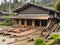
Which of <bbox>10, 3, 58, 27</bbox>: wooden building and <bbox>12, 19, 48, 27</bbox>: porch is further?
<bbox>10, 3, 58, 27</bbox>: wooden building

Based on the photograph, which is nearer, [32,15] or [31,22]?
[31,22]

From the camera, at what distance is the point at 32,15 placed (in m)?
32.3

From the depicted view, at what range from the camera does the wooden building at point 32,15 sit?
99.9ft

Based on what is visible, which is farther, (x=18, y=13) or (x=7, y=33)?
(x=18, y=13)

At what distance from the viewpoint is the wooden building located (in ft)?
99.9

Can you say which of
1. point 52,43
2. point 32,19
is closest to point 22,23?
point 32,19

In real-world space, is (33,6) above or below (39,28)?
above

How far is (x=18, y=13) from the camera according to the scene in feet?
112

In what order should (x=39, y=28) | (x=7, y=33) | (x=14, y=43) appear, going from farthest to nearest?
1. (x=39, y=28)
2. (x=7, y=33)
3. (x=14, y=43)

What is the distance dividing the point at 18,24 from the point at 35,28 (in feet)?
15.6

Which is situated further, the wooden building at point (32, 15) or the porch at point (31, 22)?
the wooden building at point (32, 15)

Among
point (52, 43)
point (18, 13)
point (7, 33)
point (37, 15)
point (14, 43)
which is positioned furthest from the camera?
point (18, 13)

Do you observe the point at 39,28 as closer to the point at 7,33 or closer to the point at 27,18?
the point at 27,18

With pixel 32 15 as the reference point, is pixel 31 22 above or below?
below
